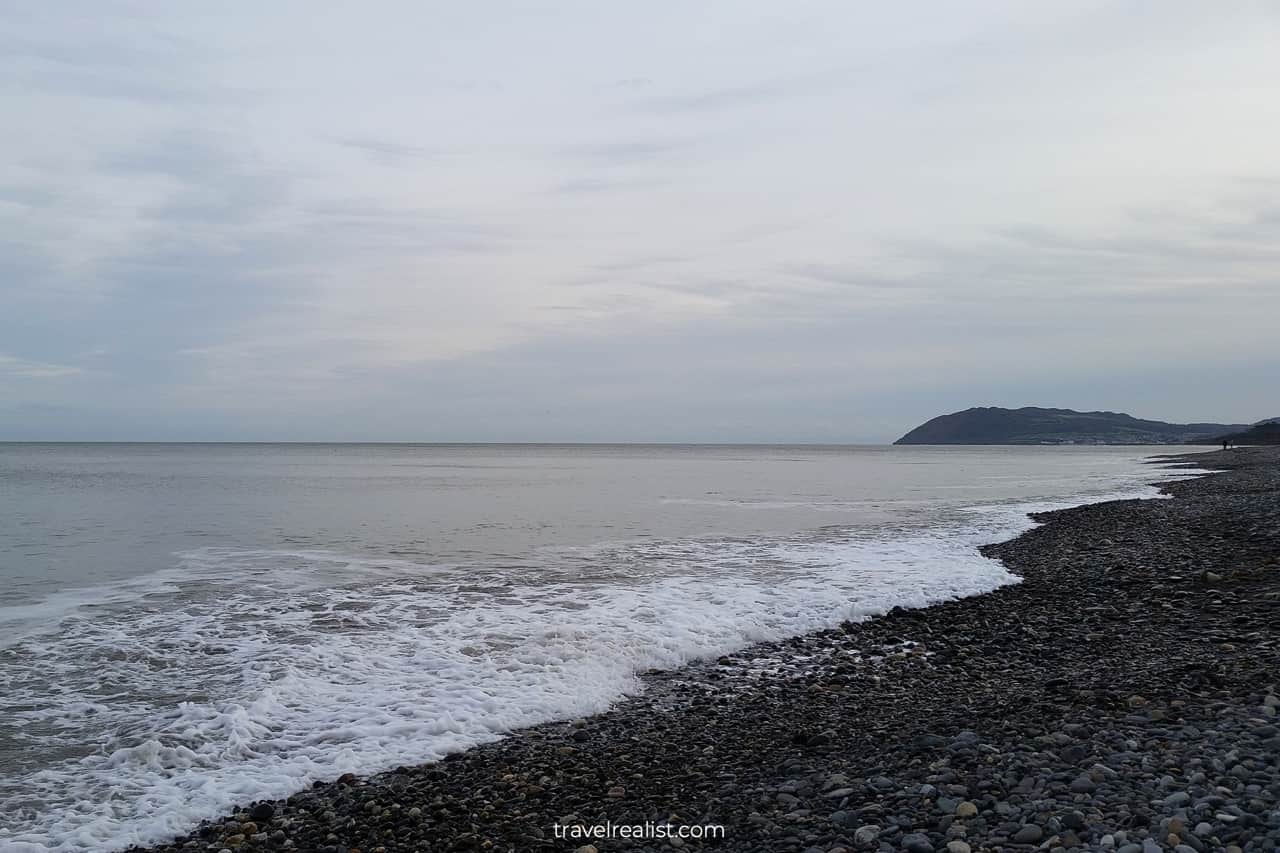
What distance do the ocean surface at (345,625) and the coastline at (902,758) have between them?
0.87m

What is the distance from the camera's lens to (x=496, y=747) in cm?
823

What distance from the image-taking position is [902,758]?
7000 mm

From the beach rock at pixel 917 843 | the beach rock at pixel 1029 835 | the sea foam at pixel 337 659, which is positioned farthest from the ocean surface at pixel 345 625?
the beach rock at pixel 1029 835

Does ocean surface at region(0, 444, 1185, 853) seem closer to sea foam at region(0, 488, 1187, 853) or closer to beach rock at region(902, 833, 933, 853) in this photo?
sea foam at region(0, 488, 1187, 853)

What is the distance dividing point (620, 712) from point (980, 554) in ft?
49.2

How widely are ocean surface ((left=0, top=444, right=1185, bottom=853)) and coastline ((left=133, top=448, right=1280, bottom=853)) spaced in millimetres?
867

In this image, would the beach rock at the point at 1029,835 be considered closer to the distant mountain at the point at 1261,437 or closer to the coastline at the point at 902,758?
the coastline at the point at 902,758

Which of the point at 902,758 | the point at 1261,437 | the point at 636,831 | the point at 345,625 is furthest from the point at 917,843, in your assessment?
the point at 1261,437

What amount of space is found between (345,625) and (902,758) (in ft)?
32.5

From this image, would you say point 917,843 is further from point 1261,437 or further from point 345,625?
point 1261,437

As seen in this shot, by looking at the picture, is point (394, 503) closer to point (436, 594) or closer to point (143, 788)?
point (436, 594)

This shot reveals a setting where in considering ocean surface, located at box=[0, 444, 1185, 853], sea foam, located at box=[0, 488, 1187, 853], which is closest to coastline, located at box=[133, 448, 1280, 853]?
sea foam, located at box=[0, 488, 1187, 853]

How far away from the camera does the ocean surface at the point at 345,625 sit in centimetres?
789

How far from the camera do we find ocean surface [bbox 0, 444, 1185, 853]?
25.9ft
